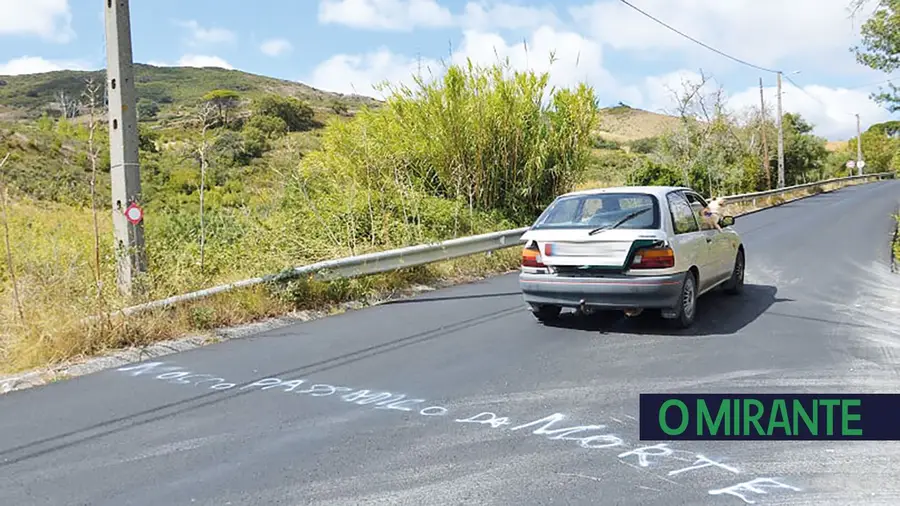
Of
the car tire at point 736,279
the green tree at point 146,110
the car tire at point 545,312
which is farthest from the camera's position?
the green tree at point 146,110

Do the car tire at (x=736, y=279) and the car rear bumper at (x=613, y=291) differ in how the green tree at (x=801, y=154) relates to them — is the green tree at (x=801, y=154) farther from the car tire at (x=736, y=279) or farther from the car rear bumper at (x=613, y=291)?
the car rear bumper at (x=613, y=291)

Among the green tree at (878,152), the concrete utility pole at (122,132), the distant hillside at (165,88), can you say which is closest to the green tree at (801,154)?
the green tree at (878,152)

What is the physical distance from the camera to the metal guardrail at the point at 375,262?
8.38m

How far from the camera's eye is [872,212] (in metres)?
26.1

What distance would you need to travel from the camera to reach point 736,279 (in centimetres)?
1012

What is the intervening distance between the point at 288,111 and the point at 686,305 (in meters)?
45.8

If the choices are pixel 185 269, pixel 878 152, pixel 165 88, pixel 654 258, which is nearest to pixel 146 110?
pixel 165 88

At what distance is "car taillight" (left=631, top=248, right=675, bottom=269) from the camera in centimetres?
767

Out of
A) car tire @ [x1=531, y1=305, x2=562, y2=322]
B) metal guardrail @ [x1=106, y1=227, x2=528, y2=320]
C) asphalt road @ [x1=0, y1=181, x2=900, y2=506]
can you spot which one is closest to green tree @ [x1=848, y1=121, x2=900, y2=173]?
metal guardrail @ [x1=106, y1=227, x2=528, y2=320]

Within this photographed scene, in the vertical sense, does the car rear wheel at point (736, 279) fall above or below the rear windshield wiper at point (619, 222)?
below

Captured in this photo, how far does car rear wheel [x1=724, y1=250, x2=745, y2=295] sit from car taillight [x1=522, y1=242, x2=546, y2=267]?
328 centimetres

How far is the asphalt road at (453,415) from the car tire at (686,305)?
0.19 m

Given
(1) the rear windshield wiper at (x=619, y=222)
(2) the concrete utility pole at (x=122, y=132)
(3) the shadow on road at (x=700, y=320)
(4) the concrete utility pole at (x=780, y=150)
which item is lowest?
(3) the shadow on road at (x=700, y=320)

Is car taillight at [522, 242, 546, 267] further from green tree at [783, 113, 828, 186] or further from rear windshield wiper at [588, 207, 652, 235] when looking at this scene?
green tree at [783, 113, 828, 186]
